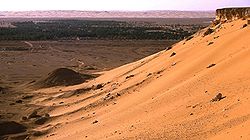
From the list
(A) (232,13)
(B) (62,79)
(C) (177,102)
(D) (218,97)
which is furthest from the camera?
(B) (62,79)

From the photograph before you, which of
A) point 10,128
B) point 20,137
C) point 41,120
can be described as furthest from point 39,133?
point 41,120

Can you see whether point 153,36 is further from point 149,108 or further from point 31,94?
point 149,108

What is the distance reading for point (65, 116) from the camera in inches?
706

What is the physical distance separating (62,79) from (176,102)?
54.2 ft

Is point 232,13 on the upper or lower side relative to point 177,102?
upper

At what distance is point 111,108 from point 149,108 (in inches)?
114

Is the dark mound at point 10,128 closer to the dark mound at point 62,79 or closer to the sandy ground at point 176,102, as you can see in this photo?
the sandy ground at point 176,102

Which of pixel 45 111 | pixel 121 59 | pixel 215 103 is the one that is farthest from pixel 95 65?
pixel 215 103

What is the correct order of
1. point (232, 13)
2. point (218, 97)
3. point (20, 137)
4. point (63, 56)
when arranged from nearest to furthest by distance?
point (218, 97)
point (20, 137)
point (232, 13)
point (63, 56)

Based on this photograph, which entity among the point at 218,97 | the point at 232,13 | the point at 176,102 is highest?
the point at 232,13

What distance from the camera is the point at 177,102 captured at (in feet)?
43.3

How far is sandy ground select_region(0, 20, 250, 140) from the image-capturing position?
10.4 meters

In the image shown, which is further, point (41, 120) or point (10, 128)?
point (41, 120)

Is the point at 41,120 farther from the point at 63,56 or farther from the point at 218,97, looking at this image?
the point at 63,56
